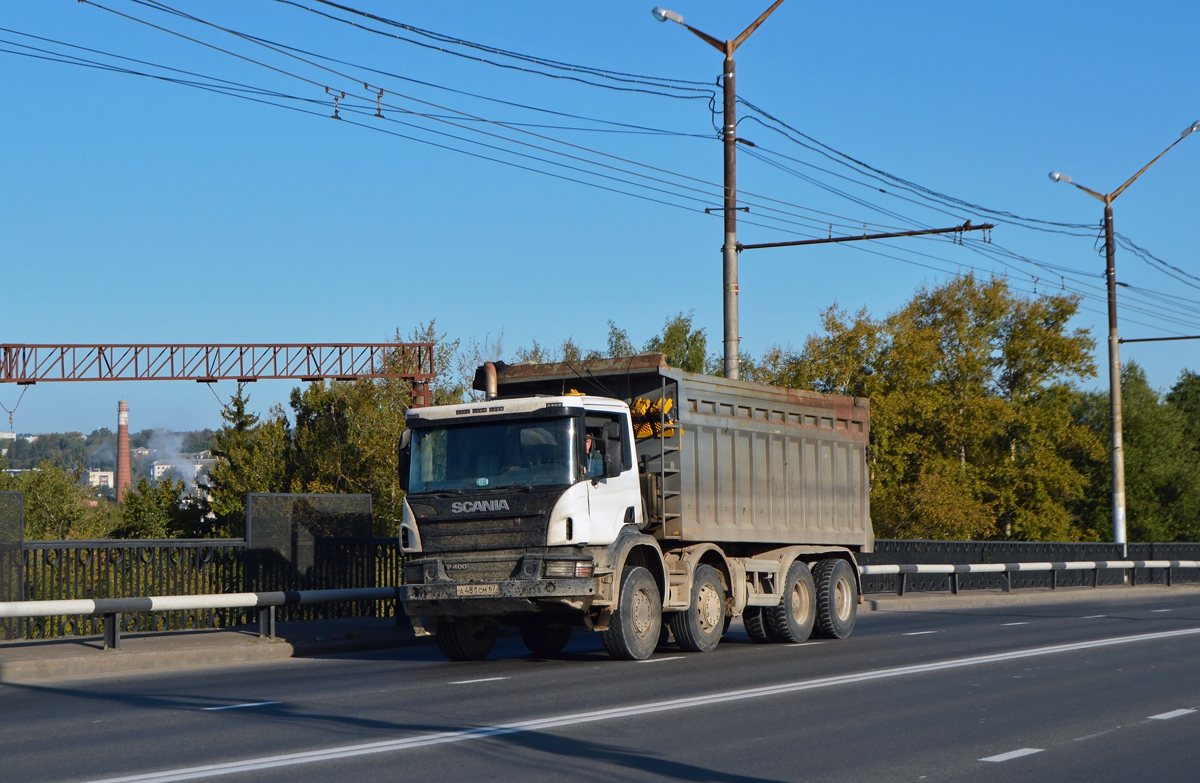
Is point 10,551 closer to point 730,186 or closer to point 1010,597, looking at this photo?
point 730,186

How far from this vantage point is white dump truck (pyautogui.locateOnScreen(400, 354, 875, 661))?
44.4 ft

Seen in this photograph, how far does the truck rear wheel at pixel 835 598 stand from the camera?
17703mm

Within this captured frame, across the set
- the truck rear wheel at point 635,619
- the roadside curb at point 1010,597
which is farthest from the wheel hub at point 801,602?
the roadside curb at point 1010,597

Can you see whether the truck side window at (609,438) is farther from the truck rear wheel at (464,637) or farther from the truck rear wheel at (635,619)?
the truck rear wheel at (464,637)

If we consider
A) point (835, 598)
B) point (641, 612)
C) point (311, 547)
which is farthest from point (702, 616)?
point (311, 547)

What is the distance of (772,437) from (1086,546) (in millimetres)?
20811

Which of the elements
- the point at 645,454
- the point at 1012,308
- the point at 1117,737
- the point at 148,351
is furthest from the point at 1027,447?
the point at 1117,737

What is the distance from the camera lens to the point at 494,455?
13.9m

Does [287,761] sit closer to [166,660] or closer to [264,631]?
[166,660]

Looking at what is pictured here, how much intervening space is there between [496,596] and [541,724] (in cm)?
432

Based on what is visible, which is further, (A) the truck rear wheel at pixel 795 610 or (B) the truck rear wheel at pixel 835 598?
(B) the truck rear wheel at pixel 835 598

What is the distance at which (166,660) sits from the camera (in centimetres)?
1424

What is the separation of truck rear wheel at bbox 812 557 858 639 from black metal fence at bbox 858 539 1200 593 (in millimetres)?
8165

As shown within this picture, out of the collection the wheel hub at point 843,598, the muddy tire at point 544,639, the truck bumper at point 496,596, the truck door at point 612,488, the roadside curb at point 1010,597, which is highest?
the truck door at point 612,488
